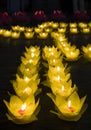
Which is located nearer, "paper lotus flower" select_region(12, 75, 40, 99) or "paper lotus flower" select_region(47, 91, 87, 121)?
"paper lotus flower" select_region(47, 91, 87, 121)

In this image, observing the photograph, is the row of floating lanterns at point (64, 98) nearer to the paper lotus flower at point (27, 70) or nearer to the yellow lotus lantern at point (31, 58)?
the paper lotus flower at point (27, 70)

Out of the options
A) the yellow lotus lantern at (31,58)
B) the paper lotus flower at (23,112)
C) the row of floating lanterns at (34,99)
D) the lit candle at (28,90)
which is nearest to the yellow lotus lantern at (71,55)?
the yellow lotus lantern at (31,58)

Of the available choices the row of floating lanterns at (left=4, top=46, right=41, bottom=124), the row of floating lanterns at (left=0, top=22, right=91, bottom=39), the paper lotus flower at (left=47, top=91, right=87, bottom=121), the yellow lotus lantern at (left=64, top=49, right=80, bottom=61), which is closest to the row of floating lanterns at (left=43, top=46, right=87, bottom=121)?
the paper lotus flower at (left=47, top=91, right=87, bottom=121)

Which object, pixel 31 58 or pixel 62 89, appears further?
pixel 31 58

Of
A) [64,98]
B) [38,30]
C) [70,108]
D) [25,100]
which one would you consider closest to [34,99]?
[25,100]

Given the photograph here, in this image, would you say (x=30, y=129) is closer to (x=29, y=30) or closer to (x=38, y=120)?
(x=38, y=120)

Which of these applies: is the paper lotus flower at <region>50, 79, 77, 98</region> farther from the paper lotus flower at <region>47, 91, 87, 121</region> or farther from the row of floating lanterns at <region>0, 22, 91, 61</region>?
the row of floating lanterns at <region>0, 22, 91, 61</region>

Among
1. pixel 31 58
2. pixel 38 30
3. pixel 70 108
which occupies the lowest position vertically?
pixel 70 108

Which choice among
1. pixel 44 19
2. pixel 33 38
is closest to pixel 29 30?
pixel 33 38

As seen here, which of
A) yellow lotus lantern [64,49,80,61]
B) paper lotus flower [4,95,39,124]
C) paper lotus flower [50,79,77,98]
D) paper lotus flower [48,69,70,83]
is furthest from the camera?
yellow lotus lantern [64,49,80,61]

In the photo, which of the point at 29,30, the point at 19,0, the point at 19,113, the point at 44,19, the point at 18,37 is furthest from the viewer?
the point at 19,0

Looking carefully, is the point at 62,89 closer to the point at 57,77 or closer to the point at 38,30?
the point at 57,77

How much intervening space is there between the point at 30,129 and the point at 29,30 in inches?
225

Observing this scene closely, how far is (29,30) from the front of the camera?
862 cm
